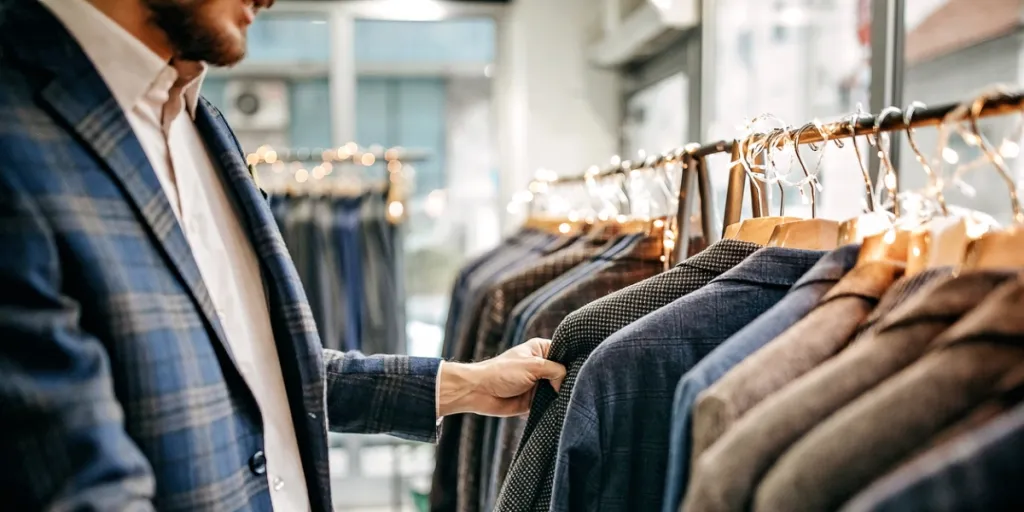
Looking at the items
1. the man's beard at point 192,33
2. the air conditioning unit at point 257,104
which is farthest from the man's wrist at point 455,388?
the air conditioning unit at point 257,104

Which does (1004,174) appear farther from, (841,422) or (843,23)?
(843,23)

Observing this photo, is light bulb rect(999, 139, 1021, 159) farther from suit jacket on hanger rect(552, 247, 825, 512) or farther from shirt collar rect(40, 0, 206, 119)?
shirt collar rect(40, 0, 206, 119)

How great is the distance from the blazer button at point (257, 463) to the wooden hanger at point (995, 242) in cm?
71

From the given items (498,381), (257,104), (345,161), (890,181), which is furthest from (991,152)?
(257,104)

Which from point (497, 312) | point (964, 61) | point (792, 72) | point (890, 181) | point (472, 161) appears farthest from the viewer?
point (472, 161)

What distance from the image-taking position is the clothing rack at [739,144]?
1.94 ft

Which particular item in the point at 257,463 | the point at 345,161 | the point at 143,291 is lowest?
the point at 257,463

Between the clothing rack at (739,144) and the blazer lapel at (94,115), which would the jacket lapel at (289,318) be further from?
the clothing rack at (739,144)

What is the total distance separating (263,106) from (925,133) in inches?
104

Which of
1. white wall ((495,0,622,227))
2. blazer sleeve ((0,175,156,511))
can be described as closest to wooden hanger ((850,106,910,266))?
blazer sleeve ((0,175,156,511))

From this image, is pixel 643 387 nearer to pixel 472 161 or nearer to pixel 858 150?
pixel 858 150

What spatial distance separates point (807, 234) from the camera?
819 millimetres

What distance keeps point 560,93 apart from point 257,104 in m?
1.35

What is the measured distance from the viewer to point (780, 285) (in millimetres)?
787
